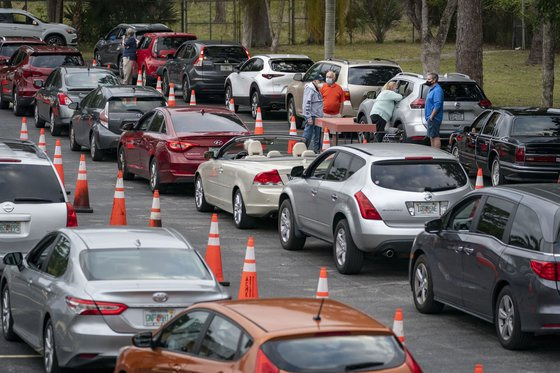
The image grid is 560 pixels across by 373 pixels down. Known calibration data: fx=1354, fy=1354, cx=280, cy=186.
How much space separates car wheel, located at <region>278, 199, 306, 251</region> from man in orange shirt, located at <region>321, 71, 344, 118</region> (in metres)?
9.94

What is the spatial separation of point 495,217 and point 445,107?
1454cm

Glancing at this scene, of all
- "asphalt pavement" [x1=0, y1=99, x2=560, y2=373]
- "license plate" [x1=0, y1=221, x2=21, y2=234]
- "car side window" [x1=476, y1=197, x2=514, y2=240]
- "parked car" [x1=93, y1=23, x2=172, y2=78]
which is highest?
"parked car" [x1=93, y1=23, x2=172, y2=78]

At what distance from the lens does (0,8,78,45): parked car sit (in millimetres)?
53500

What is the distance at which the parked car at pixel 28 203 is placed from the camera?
51.5 feet

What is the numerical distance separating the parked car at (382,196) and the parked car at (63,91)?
49.7 feet

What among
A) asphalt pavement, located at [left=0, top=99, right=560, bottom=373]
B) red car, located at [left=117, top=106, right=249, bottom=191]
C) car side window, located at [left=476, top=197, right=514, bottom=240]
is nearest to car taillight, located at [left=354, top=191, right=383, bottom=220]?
asphalt pavement, located at [left=0, top=99, right=560, bottom=373]

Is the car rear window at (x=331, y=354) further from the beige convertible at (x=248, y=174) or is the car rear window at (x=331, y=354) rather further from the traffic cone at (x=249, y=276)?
the beige convertible at (x=248, y=174)

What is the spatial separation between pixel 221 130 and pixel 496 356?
11.6 m

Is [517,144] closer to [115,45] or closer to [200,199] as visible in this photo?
[200,199]

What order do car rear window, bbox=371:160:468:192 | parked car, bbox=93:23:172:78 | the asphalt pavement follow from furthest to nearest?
parked car, bbox=93:23:172:78 < car rear window, bbox=371:160:468:192 < the asphalt pavement

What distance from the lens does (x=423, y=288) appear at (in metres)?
15.1

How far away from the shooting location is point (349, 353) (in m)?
8.41

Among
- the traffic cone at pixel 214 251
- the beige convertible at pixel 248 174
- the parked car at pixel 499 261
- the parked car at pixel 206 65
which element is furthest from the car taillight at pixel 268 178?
the parked car at pixel 206 65

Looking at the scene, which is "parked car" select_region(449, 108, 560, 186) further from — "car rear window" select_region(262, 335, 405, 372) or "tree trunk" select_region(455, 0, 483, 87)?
"car rear window" select_region(262, 335, 405, 372)
